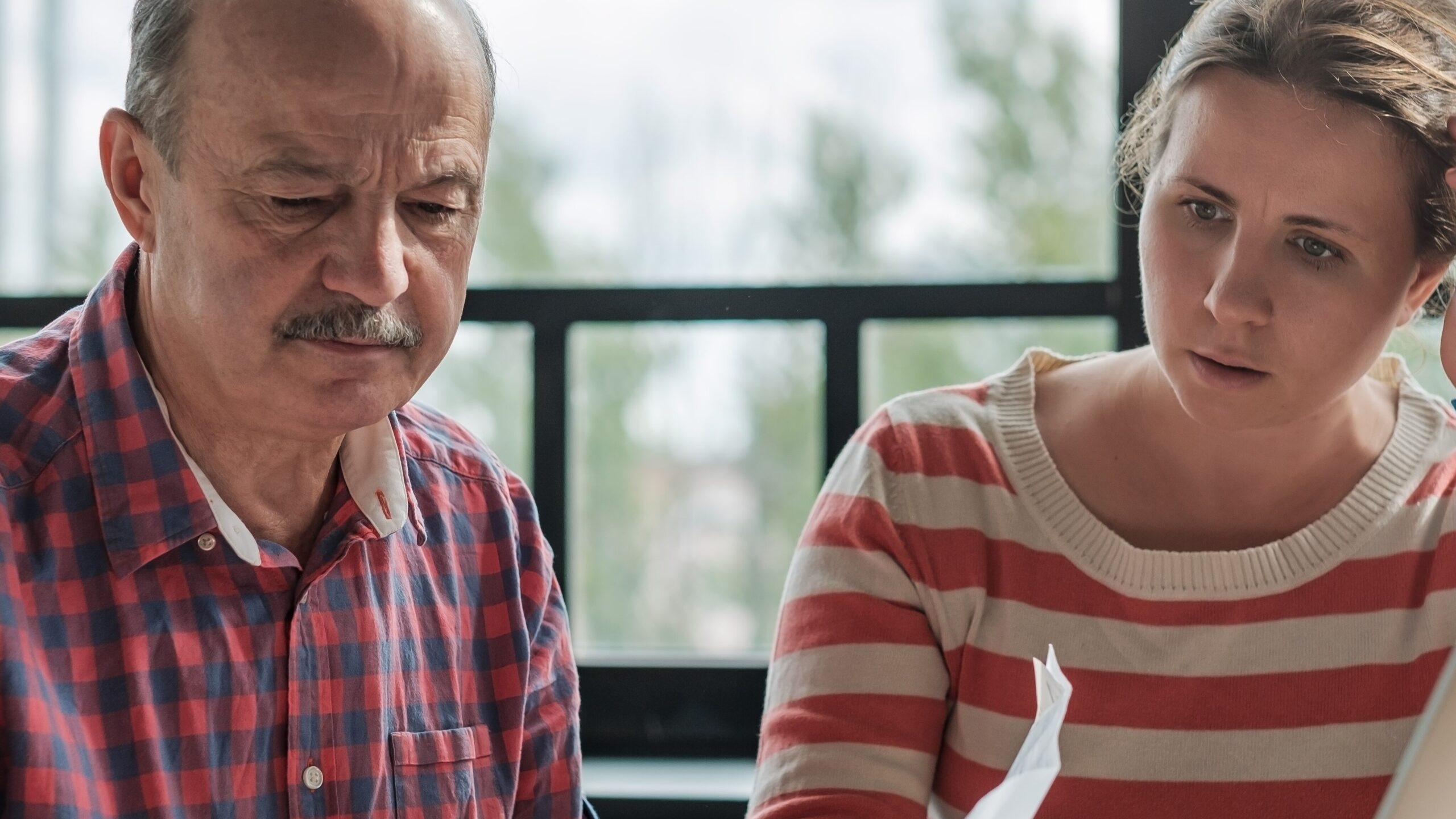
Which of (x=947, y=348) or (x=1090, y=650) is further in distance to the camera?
(x=947, y=348)

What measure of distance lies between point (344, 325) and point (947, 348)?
3.86 ft

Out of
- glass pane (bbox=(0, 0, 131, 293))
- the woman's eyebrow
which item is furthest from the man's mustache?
glass pane (bbox=(0, 0, 131, 293))

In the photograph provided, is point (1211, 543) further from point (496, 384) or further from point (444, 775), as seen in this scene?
point (496, 384)

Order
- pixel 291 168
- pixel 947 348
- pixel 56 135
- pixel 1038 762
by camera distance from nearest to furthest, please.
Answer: pixel 1038 762 < pixel 291 168 < pixel 947 348 < pixel 56 135

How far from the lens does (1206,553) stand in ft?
4.60

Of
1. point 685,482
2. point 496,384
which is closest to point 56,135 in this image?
point 496,384

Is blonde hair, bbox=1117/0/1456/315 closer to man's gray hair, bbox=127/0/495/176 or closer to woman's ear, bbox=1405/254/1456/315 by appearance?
woman's ear, bbox=1405/254/1456/315

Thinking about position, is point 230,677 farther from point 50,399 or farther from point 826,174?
point 826,174

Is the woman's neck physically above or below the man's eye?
below

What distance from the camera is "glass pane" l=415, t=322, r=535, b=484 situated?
86.0 inches

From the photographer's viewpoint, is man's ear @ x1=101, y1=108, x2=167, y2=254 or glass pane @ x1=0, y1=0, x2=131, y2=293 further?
glass pane @ x1=0, y1=0, x2=131, y2=293

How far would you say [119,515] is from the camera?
3.70ft

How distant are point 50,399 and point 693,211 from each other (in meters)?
1.17

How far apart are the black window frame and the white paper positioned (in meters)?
1.26
